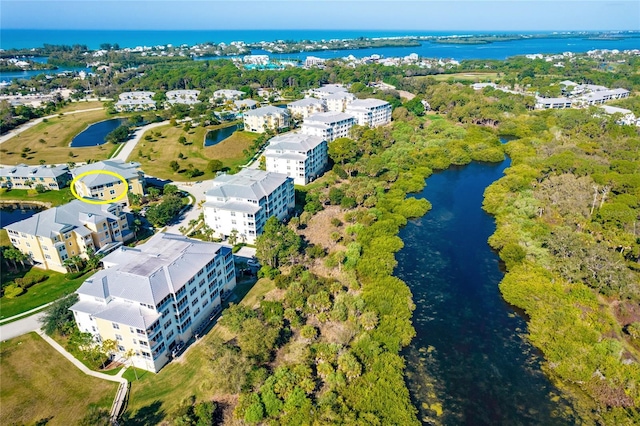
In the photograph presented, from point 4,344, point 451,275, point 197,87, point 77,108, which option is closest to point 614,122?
point 451,275

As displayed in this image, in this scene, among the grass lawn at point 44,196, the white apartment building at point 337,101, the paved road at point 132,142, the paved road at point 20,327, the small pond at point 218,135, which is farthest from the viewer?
the white apartment building at point 337,101

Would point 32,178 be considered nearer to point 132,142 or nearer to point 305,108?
point 132,142

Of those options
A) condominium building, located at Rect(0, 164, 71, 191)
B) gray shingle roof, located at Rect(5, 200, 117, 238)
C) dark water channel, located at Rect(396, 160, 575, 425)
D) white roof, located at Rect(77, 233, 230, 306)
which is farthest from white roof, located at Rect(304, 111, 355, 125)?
white roof, located at Rect(77, 233, 230, 306)

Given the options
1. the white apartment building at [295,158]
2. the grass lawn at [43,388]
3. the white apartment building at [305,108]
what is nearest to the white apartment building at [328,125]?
the white apartment building at [295,158]

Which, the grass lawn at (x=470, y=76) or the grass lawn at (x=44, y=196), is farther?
the grass lawn at (x=470, y=76)

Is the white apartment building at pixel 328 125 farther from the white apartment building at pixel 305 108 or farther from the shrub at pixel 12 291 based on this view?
the shrub at pixel 12 291

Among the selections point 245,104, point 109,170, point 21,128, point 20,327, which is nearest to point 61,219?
point 20,327

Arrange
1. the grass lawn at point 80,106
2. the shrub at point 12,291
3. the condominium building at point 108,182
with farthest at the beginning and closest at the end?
the grass lawn at point 80,106 → the condominium building at point 108,182 → the shrub at point 12,291
